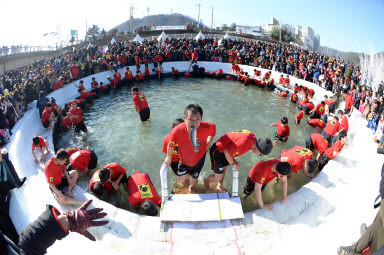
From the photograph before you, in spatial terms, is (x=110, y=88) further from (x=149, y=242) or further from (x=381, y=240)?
(x=381, y=240)

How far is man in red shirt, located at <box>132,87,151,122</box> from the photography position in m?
7.56

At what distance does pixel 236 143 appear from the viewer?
3703mm

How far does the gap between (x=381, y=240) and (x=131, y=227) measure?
113 inches

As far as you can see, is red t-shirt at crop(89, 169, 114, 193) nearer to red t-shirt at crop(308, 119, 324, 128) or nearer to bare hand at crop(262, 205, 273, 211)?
bare hand at crop(262, 205, 273, 211)

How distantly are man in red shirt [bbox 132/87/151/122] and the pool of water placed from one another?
1.65 feet

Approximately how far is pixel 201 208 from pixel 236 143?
1.14m

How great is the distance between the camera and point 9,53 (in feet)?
77.2

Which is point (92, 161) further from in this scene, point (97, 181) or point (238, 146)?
point (238, 146)

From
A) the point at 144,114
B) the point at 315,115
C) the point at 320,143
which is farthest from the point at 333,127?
the point at 144,114

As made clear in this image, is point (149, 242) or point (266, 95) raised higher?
point (266, 95)

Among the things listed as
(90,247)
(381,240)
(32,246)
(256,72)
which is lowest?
(90,247)

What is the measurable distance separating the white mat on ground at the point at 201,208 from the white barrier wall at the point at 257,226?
9cm

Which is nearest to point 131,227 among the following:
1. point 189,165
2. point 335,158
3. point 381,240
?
point 189,165

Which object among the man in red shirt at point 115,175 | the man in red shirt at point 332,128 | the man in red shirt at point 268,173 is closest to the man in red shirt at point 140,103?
the man in red shirt at point 115,175
